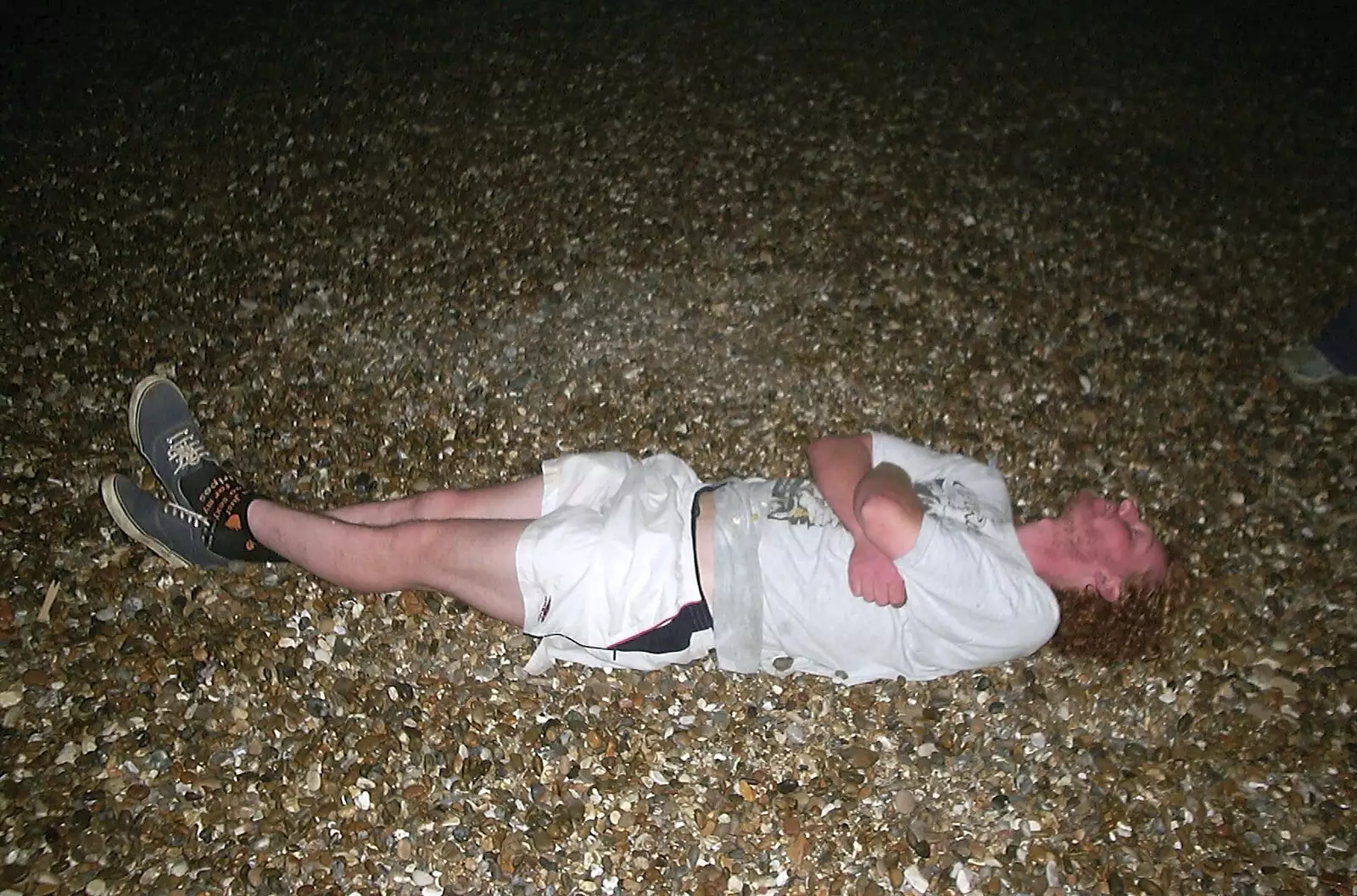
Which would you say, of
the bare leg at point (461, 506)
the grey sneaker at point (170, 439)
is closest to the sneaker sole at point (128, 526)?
the grey sneaker at point (170, 439)

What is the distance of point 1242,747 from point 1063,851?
64 cm

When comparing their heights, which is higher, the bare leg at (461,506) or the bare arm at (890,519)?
the bare arm at (890,519)

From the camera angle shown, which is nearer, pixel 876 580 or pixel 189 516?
pixel 876 580

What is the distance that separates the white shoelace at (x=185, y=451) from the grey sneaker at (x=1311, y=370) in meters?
3.81

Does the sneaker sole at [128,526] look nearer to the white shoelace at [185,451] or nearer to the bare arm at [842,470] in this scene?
the white shoelace at [185,451]

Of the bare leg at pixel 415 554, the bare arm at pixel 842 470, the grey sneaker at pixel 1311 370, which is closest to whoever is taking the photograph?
the bare arm at pixel 842 470

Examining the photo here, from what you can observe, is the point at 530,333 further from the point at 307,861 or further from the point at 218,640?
the point at 307,861

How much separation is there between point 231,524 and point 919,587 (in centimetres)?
180

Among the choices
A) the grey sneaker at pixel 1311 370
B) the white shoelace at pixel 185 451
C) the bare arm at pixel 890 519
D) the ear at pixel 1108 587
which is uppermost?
the bare arm at pixel 890 519

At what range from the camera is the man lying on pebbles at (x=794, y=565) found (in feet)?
6.68

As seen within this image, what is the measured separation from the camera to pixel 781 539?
216 centimetres

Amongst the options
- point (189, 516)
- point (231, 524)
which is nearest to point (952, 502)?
point (231, 524)

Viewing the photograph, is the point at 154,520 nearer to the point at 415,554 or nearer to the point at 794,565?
the point at 415,554

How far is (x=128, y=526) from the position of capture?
2.45m
